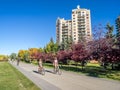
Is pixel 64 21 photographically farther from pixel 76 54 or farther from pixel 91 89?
pixel 91 89

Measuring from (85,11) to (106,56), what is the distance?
13412 cm

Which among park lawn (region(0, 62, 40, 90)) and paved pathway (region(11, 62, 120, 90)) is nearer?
paved pathway (region(11, 62, 120, 90))

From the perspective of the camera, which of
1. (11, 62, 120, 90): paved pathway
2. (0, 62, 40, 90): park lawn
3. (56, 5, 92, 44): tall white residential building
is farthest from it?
(56, 5, 92, 44): tall white residential building

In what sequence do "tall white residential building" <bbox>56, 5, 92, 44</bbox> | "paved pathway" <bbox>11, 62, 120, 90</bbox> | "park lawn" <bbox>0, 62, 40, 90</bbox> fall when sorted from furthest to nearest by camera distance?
"tall white residential building" <bbox>56, 5, 92, 44</bbox> → "park lawn" <bbox>0, 62, 40, 90</bbox> → "paved pathway" <bbox>11, 62, 120, 90</bbox>

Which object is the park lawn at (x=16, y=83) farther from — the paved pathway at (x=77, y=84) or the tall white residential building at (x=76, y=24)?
the tall white residential building at (x=76, y=24)

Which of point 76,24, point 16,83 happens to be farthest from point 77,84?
point 76,24

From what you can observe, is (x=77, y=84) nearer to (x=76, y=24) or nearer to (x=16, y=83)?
(x=16, y=83)

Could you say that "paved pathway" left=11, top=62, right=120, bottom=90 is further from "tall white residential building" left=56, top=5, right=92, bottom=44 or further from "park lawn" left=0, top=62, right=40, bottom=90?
"tall white residential building" left=56, top=5, right=92, bottom=44

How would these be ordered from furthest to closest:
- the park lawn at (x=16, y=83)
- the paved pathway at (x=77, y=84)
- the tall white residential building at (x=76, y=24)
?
1. the tall white residential building at (x=76, y=24)
2. the park lawn at (x=16, y=83)
3. the paved pathway at (x=77, y=84)

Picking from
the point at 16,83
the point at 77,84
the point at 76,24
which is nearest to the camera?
the point at 77,84

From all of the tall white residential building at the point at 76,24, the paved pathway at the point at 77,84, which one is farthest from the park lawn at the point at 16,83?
the tall white residential building at the point at 76,24

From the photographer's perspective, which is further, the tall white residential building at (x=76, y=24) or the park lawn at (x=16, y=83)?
→ the tall white residential building at (x=76, y=24)

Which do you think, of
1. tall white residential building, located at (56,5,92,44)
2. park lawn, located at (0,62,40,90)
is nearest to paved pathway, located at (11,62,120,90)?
park lawn, located at (0,62,40,90)

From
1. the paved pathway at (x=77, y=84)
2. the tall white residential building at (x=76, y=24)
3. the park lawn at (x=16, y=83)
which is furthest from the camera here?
the tall white residential building at (x=76, y=24)
